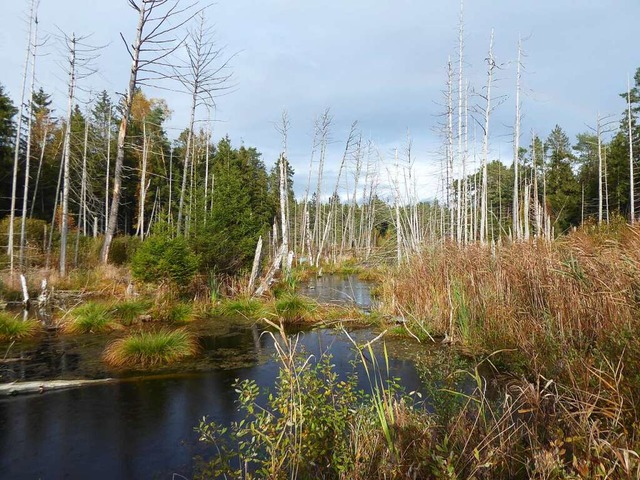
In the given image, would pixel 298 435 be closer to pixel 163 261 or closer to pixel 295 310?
pixel 295 310

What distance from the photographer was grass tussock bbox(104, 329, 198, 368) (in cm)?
638

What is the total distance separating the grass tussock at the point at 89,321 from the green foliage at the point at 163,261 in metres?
1.72

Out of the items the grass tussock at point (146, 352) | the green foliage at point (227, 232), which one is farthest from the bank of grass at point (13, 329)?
the green foliage at point (227, 232)

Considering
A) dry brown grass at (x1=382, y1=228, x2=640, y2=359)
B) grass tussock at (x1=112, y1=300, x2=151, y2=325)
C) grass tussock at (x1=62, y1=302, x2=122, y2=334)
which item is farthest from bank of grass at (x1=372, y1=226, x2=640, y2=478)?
grass tussock at (x1=62, y1=302, x2=122, y2=334)

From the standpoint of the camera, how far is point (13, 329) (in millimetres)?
7691

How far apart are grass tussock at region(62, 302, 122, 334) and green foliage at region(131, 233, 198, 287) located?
172 centimetres

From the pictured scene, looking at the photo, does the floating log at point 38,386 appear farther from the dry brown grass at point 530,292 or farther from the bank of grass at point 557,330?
the dry brown grass at point 530,292

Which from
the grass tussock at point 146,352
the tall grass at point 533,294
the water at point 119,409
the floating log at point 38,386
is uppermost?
the tall grass at point 533,294

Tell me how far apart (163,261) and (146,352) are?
13.8 feet

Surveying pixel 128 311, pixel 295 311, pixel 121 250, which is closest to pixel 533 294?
pixel 295 311

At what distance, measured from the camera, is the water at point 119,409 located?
12.1 feet

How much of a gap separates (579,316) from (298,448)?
342 cm

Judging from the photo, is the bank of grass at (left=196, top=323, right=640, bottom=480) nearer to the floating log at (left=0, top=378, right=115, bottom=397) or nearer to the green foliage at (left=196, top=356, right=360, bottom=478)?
the green foliage at (left=196, top=356, right=360, bottom=478)

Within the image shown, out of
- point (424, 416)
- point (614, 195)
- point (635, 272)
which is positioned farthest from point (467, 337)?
point (614, 195)
